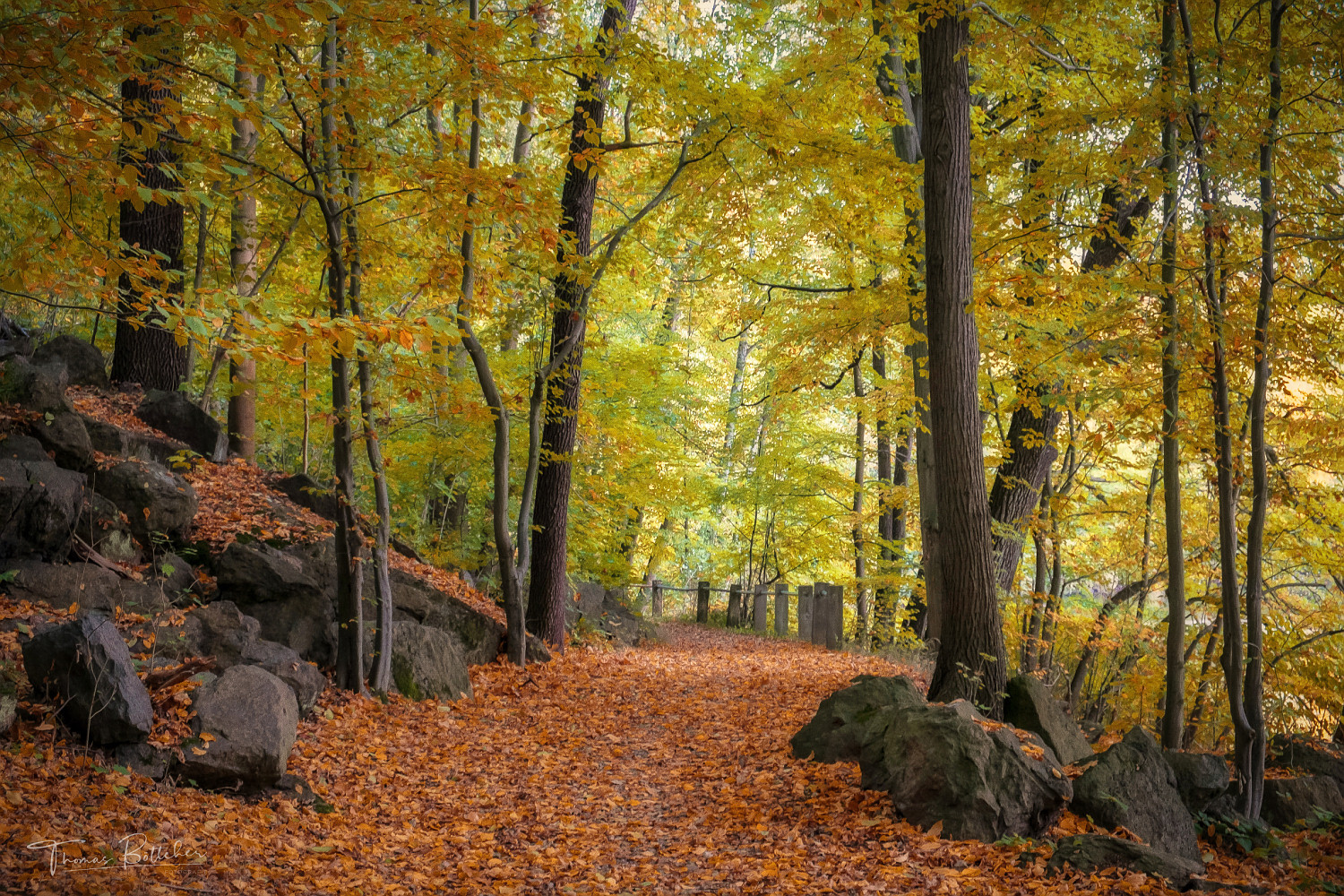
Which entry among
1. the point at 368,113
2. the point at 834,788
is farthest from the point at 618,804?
the point at 368,113

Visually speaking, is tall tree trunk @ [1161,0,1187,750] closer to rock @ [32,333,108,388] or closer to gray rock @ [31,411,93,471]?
gray rock @ [31,411,93,471]

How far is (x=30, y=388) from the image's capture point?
6.45m

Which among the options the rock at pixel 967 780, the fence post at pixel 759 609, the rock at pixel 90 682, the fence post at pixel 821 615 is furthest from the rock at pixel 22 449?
the fence post at pixel 759 609

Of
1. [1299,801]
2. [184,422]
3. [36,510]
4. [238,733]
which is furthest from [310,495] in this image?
[1299,801]

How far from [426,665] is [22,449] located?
130 inches

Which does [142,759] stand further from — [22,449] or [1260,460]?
[1260,460]

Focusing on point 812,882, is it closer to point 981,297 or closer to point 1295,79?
point 981,297

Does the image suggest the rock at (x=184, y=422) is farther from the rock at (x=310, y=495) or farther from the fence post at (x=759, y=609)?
the fence post at (x=759, y=609)

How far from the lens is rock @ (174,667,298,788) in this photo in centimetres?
413

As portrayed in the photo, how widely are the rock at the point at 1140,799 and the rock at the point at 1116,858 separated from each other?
0.57 meters

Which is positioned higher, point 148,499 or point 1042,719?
point 148,499

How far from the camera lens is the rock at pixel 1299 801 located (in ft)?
18.5

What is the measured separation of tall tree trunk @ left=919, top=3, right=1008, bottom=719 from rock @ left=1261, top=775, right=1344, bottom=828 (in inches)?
72.0

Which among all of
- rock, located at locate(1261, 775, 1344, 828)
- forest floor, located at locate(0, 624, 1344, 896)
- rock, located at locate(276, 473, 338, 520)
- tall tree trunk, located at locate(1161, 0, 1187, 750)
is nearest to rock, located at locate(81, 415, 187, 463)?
rock, located at locate(276, 473, 338, 520)
